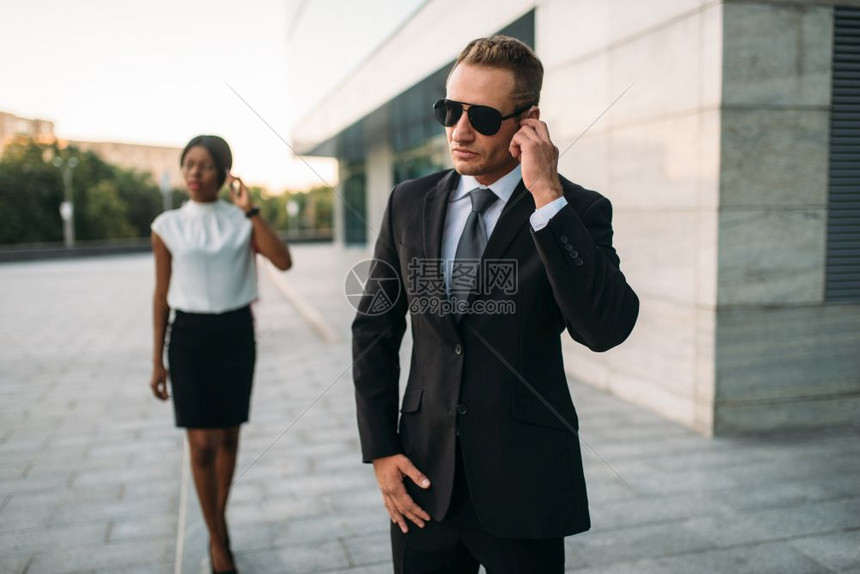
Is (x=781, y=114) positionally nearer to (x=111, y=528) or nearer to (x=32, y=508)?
(x=111, y=528)

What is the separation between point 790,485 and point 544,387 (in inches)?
131

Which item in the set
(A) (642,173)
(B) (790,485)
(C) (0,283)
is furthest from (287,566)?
(C) (0,283)

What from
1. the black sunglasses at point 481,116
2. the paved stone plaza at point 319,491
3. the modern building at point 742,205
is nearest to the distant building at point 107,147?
the paved stone plaza at point 319,491

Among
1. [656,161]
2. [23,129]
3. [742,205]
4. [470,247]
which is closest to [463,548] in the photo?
[470,247]

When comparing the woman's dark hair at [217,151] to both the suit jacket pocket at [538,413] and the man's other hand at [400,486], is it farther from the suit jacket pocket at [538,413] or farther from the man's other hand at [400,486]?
the suit jacket pocket at [538,413]

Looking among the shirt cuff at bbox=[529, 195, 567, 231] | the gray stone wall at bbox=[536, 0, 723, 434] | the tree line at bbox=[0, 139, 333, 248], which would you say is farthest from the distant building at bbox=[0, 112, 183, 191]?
the shirt cuff at bbox=[529, 195, 567, 231]

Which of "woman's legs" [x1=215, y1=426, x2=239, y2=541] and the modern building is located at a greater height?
the modern building

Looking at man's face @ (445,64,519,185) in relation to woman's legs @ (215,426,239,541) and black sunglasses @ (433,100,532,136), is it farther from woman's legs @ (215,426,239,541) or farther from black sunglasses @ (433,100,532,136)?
woman's legs @ (215,426,239,541)

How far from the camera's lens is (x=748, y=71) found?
505 centimetres

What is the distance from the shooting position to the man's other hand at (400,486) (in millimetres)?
1812

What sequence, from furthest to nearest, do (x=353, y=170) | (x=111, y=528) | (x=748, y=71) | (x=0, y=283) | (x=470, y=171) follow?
(x=353, y=170) → (x=0, y=283) → (x=748, y=71) → (x=111, y=528) → (x=470, y=171)

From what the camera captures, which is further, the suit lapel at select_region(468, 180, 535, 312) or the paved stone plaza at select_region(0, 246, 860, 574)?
the paved stone plaza at select_region(0, 246, 860, 574)

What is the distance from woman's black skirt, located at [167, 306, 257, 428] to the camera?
331cm

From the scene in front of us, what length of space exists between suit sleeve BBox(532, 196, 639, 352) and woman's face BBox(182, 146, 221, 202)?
219 cm
